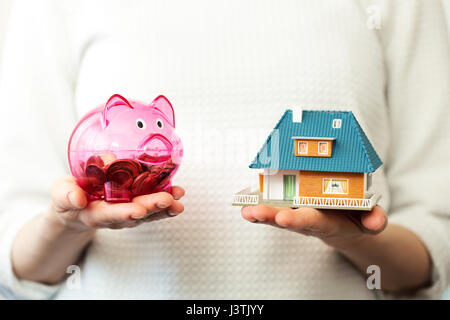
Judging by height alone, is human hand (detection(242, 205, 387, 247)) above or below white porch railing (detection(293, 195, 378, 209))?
below

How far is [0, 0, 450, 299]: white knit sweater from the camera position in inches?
26.1

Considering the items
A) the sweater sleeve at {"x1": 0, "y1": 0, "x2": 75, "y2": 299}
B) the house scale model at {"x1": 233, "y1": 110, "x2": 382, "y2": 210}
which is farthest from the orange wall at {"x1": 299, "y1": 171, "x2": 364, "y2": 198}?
the sweater sleeve at {"x1": 0, "y1": 0, "x2": 75, "y2": 299}

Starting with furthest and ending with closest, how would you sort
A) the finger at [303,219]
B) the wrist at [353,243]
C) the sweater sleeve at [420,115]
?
the sweater sleeve at [420,115] → the wrist at [353,243] → the finger at [303,219]

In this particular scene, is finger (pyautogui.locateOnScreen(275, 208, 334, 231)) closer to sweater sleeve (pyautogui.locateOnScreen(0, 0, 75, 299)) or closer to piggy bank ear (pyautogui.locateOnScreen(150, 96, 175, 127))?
piggy bank ear (pyautogui.locateOnScreen(150, 96, 175, 127))

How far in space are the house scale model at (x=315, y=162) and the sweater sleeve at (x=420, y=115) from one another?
0.23 meters

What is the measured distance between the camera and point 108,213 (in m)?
0.46

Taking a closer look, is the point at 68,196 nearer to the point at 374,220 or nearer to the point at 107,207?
the point at 107,207

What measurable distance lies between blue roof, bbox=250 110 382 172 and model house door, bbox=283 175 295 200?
0.02 m

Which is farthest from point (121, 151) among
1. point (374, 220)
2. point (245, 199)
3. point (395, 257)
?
point (395, 257)

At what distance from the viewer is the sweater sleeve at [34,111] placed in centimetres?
75

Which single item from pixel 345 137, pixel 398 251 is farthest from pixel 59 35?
pixel 398 251

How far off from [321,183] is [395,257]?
242mm

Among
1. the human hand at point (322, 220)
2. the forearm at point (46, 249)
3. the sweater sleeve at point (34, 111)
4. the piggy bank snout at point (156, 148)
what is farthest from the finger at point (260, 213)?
the sweater sleeve at point (34, 111)

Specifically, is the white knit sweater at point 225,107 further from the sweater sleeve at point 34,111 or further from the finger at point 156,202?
the finger at point 156,202
